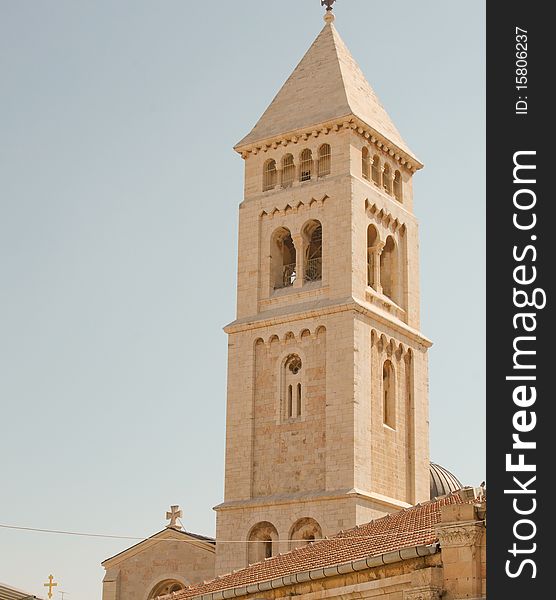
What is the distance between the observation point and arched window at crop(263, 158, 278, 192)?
46.0m

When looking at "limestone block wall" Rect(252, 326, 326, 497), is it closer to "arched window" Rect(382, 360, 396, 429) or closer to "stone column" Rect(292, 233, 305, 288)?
"stone column" Rect(292, 233, 305, 288)

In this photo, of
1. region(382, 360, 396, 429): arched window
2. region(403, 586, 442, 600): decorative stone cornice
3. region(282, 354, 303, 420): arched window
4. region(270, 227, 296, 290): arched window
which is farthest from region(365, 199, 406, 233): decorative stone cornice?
region(403, 586, 442, 600): decorative stone cornice

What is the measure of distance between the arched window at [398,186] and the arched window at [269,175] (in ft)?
13.7

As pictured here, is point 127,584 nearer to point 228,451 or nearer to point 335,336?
point 228,451

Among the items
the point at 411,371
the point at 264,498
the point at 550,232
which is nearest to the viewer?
the point at 550,232

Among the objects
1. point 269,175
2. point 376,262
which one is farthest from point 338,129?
point 376,262

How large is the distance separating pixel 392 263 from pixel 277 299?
4.34 m

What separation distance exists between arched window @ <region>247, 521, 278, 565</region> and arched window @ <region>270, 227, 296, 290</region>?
800 cm

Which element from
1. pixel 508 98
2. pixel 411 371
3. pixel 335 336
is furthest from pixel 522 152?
pixel 411 371

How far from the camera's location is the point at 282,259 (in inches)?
1786

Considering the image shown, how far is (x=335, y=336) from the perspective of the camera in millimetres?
41844

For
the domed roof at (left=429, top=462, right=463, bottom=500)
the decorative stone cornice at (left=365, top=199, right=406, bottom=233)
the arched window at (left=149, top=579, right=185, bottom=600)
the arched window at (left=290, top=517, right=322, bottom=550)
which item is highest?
the decorative stone cornice at (left=365, top=199, right=406, bottom=233)

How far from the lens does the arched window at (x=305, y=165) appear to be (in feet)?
148

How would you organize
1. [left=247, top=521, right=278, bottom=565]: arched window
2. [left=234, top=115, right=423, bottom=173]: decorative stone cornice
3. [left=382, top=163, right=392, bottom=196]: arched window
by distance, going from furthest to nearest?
1. [left=382, top=163, right=392, bottom=196]: arched window
2. [left=234, top=115, right=423, bottom=173]: decorative stone cornice
3. [left=247, top=521, right=278, bottom=565]: arched window
